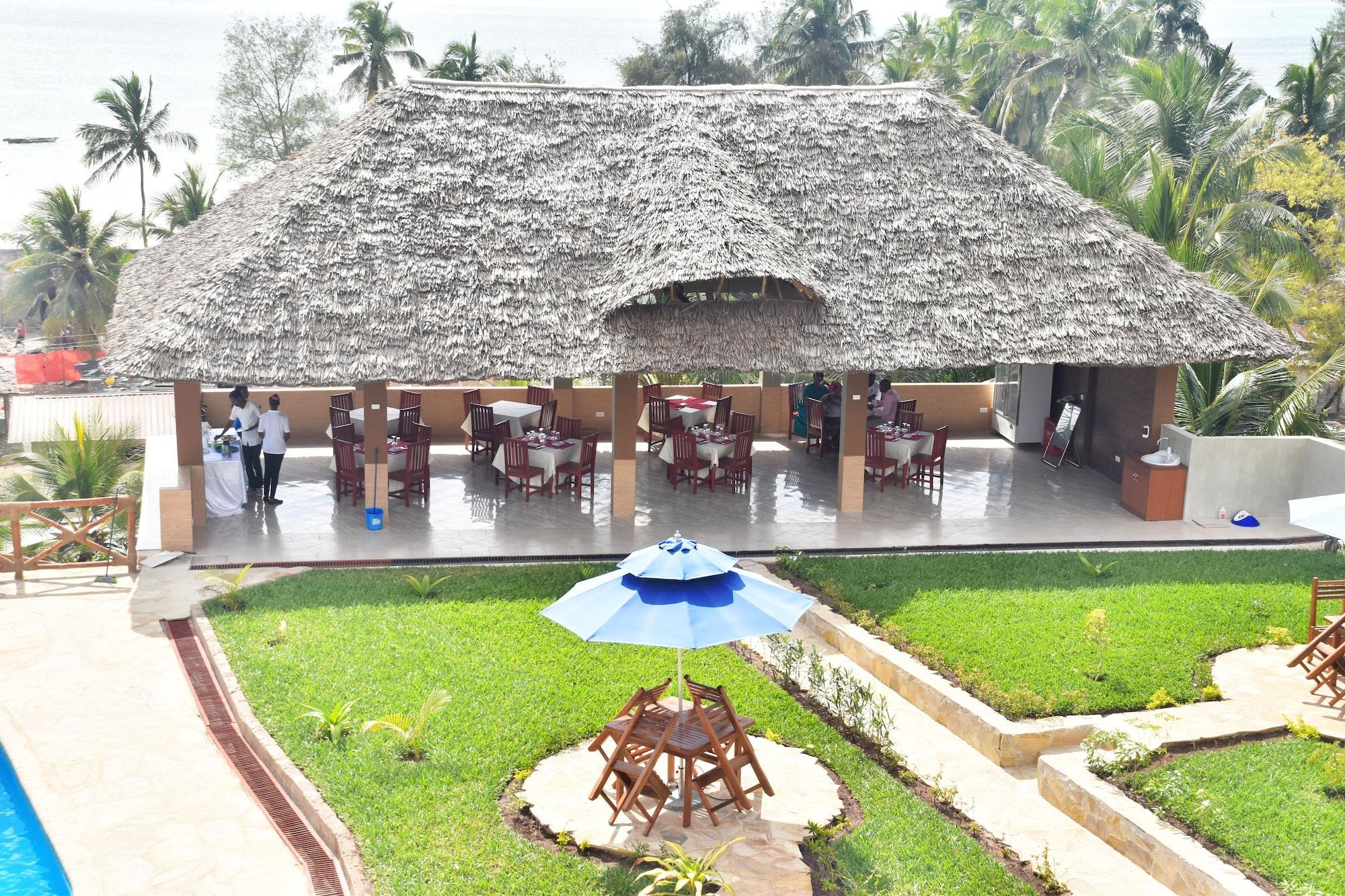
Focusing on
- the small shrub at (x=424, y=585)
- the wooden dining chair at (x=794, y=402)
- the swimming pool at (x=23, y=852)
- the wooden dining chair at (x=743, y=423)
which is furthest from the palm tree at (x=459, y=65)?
the swimming pool at (x=23, y=852)

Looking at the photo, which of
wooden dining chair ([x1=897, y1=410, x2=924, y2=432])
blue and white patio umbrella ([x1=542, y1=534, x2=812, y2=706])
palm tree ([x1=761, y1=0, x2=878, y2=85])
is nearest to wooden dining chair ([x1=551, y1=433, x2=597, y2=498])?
wooden dining chair ([x1=897, y1=410, x2=924, y2=432])

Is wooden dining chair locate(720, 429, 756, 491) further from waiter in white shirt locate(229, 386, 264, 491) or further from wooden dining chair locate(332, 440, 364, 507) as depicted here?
waiter in white shirt locate(229, 386, 264, 491)

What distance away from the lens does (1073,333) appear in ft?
54.4

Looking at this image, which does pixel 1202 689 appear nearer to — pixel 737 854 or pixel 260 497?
pixel 737 854

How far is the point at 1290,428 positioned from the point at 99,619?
16.5 meters

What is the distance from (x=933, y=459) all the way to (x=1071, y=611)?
5.74 metres

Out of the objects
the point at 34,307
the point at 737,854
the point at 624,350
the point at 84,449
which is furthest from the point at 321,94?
the point at 737,854

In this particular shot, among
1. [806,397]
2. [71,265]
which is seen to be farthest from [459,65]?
[806,397]

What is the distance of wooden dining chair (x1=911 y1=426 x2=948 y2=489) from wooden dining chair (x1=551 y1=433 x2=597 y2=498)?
501cm

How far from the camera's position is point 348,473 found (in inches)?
684

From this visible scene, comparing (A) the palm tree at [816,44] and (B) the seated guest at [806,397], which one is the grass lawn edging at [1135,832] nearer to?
(B) the seated guest at [806,397]

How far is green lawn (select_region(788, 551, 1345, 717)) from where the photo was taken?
36.8 feet

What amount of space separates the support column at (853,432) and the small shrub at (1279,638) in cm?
606

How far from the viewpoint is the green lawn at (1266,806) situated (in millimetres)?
8203
